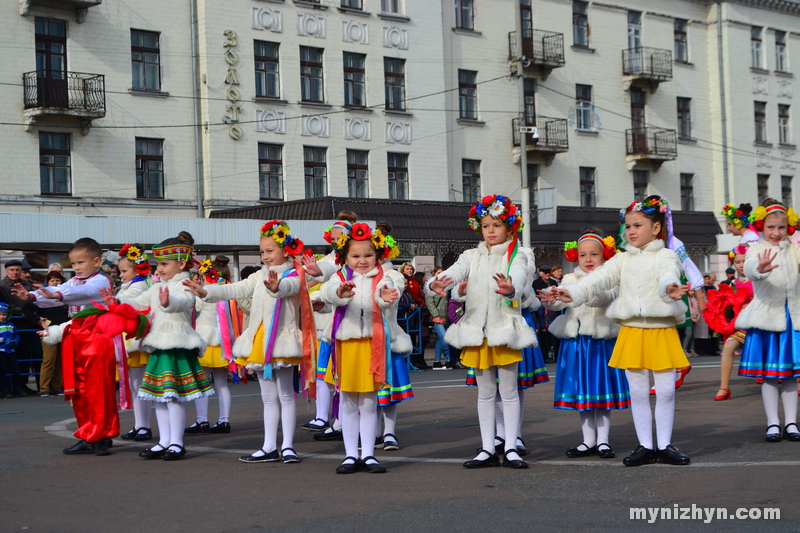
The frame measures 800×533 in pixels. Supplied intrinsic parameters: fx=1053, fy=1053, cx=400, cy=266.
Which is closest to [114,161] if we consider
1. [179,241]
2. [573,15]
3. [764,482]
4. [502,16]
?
[502,16]

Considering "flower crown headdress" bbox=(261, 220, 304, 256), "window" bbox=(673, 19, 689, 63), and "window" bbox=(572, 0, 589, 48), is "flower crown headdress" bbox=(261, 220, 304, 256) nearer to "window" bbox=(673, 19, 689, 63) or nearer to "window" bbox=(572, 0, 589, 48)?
"window" bbox=(572, 0, 589, 48)

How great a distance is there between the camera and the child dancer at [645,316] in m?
7.97

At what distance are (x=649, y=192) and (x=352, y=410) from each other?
3634 cm

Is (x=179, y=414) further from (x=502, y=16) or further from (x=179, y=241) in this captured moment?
(x=502, y=16)

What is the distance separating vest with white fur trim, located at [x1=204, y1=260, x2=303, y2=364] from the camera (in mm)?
8625

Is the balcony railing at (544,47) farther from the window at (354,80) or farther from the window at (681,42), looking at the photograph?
the window at (681,42)

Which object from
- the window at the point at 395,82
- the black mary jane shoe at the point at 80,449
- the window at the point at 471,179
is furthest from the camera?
the window at the point at 471,179

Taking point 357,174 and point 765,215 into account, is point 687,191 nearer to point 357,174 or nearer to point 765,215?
point 357,174

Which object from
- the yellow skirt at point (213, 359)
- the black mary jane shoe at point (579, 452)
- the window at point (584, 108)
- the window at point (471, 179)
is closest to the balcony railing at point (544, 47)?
the window at point (584, 108)

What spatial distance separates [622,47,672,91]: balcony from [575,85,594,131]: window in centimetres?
198

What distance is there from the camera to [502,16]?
125 feet

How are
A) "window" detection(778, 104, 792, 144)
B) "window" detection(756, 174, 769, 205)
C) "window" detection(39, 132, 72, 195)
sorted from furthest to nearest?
"window" detection(778, 104, 792, 144) < "window" detection(756, 174, 769, 205) < "window" detection(39, 132, 72, 195)

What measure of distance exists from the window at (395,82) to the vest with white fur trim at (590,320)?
27178mm

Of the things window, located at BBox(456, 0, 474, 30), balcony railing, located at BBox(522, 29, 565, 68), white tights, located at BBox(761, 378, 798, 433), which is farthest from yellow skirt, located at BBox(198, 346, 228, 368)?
balcony railing, located at BBox(522, 29, 565, 68)
